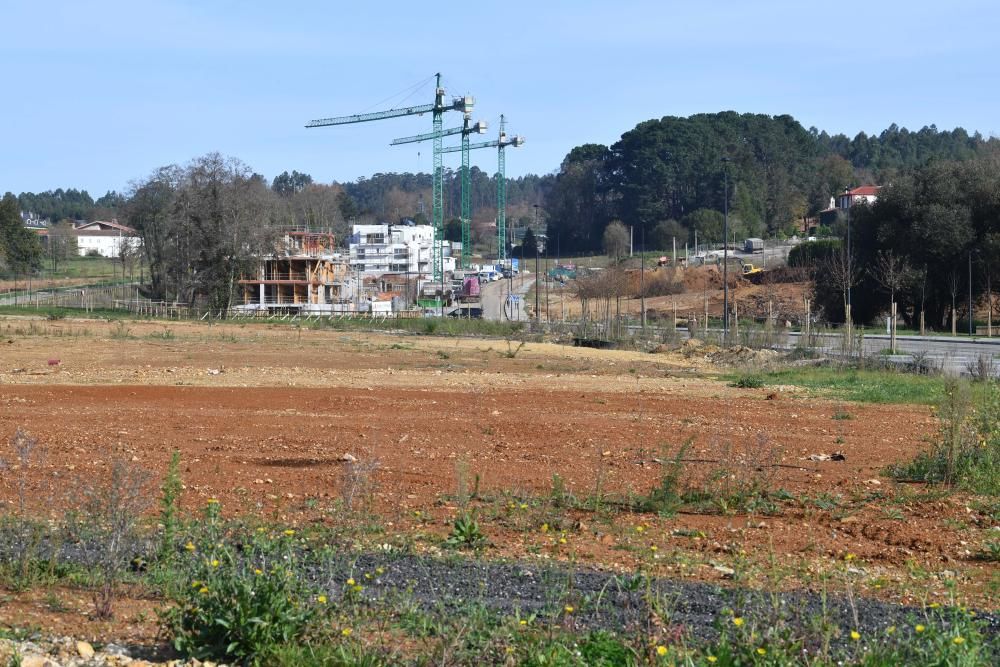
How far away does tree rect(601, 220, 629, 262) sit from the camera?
120m

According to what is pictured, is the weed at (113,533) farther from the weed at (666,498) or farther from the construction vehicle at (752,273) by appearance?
the construction vehicle at (752,273)

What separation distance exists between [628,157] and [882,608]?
134 metres

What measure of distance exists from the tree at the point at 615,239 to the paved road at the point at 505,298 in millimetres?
9843

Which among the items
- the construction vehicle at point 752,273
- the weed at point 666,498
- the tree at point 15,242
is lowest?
the weed at point 666,498

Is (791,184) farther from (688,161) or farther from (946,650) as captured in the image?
(946,650)

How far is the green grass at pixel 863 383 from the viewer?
79.8 feet

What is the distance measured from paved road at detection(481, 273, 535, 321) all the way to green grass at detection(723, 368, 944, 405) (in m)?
43.4

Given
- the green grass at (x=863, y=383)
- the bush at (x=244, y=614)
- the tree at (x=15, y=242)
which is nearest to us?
the bush at (x=244, y=614)

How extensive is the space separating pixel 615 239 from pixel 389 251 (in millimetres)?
33086

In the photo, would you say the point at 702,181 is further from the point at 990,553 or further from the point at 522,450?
the point at 990,553

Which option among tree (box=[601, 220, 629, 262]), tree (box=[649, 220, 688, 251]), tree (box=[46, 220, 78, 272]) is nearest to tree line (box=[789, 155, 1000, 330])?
tree (box=[601, 220, 629, 262])

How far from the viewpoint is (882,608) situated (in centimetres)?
729

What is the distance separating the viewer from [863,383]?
2797 centimetres

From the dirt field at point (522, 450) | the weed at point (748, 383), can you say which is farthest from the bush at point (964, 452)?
the weed at point (748, 383)
